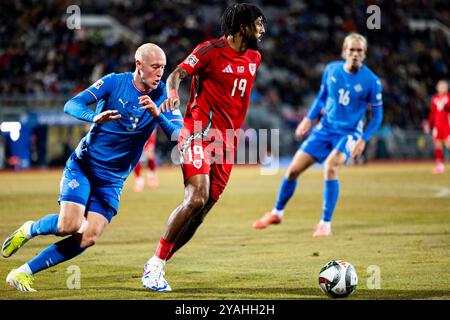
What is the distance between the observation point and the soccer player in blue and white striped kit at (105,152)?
23.6 ft

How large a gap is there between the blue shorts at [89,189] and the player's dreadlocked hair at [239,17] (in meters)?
1.83

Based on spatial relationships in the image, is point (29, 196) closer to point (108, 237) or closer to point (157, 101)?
point (108, 237)

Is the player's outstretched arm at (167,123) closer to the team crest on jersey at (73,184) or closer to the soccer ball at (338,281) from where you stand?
the team crest on jersey at (73,184)

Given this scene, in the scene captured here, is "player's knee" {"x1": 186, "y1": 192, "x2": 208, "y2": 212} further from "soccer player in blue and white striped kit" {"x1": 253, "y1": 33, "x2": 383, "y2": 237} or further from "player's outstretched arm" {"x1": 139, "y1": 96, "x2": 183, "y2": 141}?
"soccer player in blue and white striped kit" {"x1": 253, "y1": 33, "x2": 383, "y2": 237}

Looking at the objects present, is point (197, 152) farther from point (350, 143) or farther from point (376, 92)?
point (376, 92)

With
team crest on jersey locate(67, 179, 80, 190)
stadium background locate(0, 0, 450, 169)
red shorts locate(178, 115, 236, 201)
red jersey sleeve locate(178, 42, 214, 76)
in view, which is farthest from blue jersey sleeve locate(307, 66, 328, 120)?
stadium background locate(0, 0, 450, 169)

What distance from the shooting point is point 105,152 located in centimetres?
746

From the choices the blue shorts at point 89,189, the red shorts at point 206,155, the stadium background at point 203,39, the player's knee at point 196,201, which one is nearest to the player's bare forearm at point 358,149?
the red shorts at point 206,155

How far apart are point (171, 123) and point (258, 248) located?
3.23m

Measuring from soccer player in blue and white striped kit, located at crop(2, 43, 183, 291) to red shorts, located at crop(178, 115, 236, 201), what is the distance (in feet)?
0.51

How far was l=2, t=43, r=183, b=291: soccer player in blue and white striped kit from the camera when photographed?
7.19m

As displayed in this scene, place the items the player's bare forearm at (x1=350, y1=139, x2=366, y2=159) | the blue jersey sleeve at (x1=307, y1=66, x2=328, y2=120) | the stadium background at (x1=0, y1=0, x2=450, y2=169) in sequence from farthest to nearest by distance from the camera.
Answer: the stadium background at (x1=0, y1=0, x2=450, y2=169) → the blue jersey sleeve at (x1=307, y1=66, x2=328, y2=120) → the player's bare forearm at (x1=350, y1=139, x2=366, y2=159)

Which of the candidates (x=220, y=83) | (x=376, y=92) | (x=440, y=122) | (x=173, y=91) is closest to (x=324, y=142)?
(x=376, y=92)

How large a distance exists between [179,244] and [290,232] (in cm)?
454
